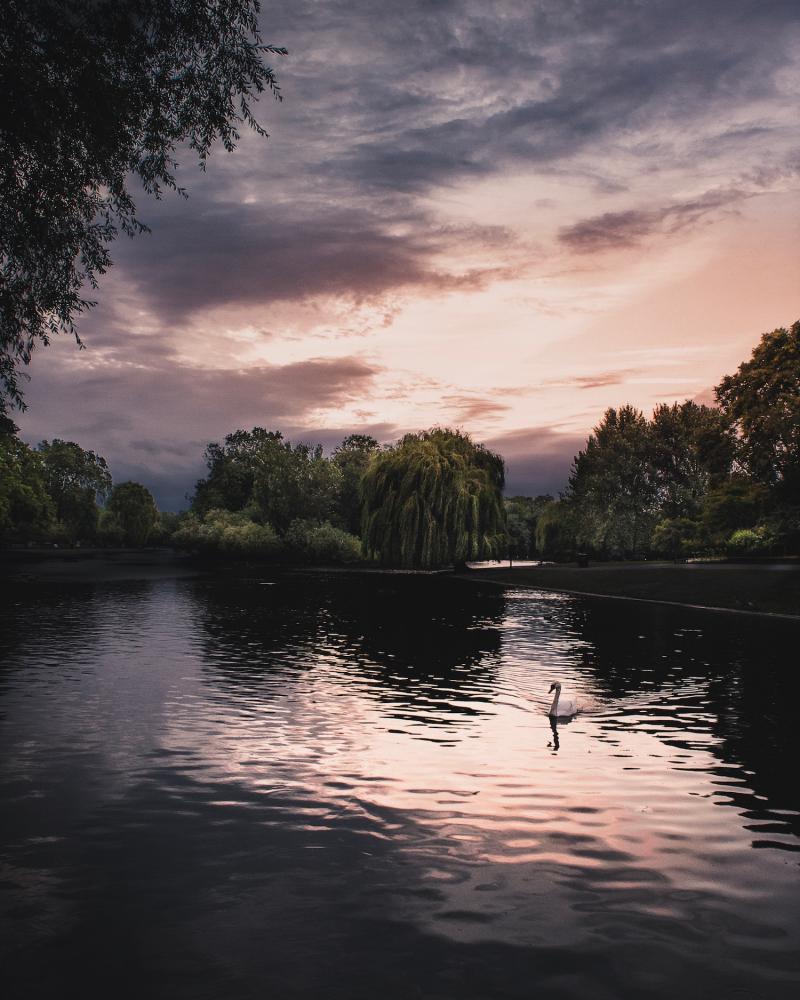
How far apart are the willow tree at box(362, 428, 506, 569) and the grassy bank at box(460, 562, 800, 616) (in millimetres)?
3992

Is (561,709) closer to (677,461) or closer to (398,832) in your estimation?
(398,832)

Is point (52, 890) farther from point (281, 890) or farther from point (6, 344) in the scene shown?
point (6, 344)

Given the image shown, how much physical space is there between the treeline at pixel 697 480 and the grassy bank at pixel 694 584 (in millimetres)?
2955

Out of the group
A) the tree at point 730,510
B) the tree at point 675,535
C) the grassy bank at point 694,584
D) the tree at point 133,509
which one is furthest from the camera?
the tree at point 133,509

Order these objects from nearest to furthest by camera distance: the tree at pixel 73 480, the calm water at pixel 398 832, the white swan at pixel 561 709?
the calm water at pixel 398 832 → the white swan at pixel 561 709 → the tree at pixel 73 480

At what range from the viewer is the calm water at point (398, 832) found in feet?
17.2

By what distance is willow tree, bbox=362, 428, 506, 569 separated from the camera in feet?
191

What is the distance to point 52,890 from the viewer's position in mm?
6312

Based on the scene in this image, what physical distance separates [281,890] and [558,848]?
2.48 m

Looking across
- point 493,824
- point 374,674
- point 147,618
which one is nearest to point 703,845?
point 493,824

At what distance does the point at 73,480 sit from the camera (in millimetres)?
141625

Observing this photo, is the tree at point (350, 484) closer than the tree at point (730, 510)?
No

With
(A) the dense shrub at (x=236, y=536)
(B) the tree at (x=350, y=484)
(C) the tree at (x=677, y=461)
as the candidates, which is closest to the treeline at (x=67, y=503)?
(A) the dense shrub at (x=236, y=536)

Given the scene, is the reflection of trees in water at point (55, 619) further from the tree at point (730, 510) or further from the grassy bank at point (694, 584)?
the tree at point (730, 510)
